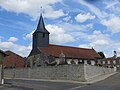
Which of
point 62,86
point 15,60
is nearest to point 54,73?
point 62,86

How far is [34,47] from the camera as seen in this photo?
229 ft

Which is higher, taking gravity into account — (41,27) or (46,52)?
(41,27)

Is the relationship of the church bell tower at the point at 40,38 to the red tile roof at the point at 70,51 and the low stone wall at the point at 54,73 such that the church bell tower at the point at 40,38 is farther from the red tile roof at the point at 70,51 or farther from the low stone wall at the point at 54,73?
the low stone wall at the point at 54,73

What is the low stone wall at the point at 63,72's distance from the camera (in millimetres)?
35156

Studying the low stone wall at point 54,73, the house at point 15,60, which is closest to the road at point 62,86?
the low stone wall at point 54,73

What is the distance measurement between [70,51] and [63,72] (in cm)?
3385

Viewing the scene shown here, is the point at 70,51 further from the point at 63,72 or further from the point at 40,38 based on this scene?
the point at 63,72

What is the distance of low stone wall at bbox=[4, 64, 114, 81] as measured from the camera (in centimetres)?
3516

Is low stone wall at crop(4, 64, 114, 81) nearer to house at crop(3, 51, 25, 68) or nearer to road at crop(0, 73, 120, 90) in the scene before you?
road at crop(0, 73, 120, 90)

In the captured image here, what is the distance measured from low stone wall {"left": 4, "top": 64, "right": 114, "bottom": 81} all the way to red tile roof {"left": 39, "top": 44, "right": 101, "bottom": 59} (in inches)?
640

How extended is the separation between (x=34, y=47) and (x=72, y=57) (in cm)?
1067

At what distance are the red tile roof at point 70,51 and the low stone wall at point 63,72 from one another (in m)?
16.3

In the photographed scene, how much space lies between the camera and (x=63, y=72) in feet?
127

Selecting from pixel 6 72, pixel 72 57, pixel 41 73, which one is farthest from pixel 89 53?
pixel 41 73
